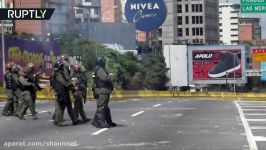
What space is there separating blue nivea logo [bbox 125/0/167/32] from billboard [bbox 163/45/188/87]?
Answer: 33.0m

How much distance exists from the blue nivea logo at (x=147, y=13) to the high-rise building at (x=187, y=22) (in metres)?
95.0

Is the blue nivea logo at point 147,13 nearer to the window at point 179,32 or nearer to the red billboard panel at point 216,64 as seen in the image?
the red billboard panel at point 216,64

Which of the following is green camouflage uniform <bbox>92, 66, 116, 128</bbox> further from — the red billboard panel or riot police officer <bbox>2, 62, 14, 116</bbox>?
the red billboard panel

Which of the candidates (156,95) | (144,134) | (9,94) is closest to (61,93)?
(144,134)

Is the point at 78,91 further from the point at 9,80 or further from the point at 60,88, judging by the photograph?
→ the point at 9,80

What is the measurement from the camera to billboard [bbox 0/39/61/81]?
209 ft

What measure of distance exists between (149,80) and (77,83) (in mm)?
90961

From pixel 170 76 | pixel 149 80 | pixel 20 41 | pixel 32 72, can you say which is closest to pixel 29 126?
pixel 32 72

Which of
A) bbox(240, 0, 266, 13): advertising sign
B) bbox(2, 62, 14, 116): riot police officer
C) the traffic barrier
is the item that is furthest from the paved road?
the traffic barrier

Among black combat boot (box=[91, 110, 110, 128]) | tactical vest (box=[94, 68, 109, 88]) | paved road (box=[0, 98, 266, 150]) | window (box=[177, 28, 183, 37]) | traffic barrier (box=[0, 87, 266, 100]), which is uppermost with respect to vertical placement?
window (box=[177, 28, 183, 37])

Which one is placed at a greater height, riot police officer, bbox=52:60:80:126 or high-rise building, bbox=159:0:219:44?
high-rise building, bbox=159:0:219:44

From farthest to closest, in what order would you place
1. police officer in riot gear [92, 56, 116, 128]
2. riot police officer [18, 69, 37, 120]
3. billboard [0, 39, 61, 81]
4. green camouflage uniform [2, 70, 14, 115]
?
billboard [0, 39, 61, 81] → green camouflage uniform [2, 70, 14, 115] → riot police officer [18, 69, 37, 120] → police officer in riot gear [92, 56, 116, 128]

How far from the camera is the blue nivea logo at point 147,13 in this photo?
80125mm

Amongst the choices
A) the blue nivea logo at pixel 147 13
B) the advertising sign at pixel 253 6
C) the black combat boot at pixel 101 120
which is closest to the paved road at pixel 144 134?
the black combat boot at pixel 101 120
